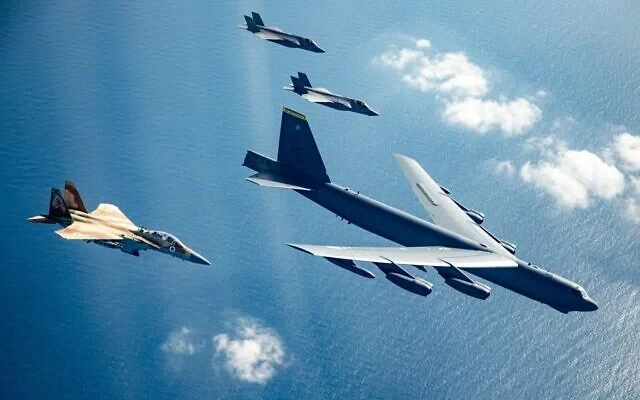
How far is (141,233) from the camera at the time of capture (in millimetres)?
77625

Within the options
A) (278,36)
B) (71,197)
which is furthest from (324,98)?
(71,197)

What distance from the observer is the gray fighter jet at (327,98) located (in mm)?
106000

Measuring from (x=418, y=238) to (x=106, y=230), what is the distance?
36190mm

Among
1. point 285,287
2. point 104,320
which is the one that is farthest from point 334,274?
point 104,320

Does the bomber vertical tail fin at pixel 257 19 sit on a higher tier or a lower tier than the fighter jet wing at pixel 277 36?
higher

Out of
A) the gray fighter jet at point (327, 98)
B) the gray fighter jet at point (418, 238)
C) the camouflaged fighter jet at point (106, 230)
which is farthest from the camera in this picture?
the gray fighter jet at point (327, 98)

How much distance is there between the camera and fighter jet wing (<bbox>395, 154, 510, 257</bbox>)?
265ft

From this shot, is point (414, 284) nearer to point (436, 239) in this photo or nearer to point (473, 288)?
point (473, 288)

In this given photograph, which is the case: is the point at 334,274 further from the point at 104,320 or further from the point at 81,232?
the point at 81,232

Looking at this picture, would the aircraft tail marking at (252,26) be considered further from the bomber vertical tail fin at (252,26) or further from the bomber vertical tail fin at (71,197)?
the bomber vertical tail fin at (71,197)

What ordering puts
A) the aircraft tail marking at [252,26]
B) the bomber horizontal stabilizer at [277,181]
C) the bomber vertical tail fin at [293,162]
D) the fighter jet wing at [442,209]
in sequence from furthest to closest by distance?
the aircraft tail marking at [252,26]
the bomber vertical tail fin at [293,162]
the bomber horizontal stabilizer at [277,181]
the fighter jet wing at [442,209]

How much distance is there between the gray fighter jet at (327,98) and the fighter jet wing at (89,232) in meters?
42.0

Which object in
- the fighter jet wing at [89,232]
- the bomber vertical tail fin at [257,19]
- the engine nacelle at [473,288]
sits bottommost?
the fighter jet wing at [89,232]

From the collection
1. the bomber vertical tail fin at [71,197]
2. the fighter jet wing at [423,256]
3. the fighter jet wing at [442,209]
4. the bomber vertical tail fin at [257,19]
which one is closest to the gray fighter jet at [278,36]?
the bomber vertical tail fin at [257,19]
